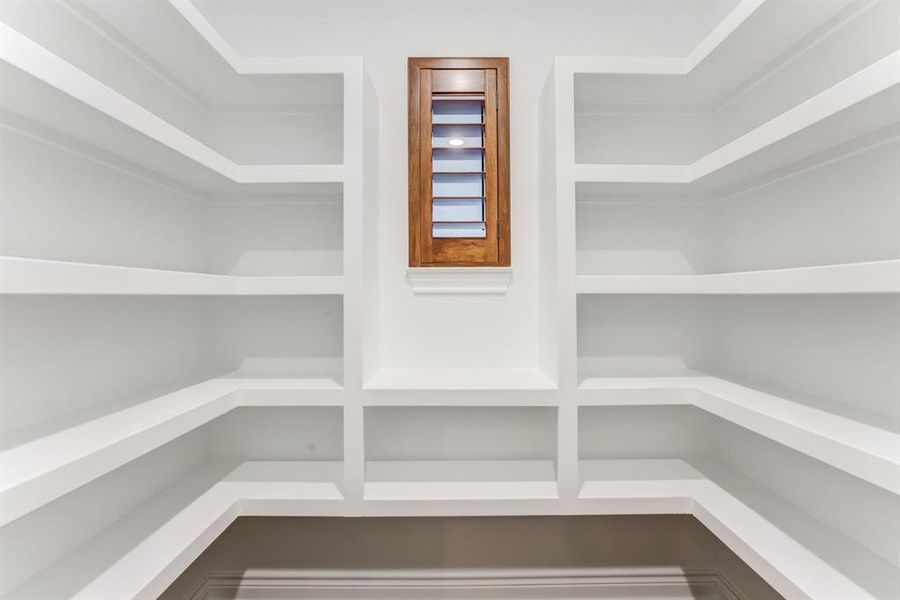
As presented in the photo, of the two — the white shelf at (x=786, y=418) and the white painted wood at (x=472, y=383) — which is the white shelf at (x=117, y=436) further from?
the white shelf at (x=786, y=418)

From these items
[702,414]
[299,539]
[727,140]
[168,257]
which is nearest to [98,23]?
[168,257]

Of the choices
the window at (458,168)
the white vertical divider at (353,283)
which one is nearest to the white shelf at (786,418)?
the window at (458,168)

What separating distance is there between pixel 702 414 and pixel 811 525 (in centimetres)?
54

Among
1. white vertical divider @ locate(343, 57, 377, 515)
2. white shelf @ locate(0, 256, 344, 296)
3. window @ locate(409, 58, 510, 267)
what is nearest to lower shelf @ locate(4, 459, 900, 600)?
white vertical divider @ locate(343, 57, 377, 515)

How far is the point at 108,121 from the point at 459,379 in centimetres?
122

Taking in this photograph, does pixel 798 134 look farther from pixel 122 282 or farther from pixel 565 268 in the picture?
pixel 122 282

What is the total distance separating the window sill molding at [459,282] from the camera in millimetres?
1784

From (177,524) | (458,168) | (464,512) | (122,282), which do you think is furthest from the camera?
(458,168)

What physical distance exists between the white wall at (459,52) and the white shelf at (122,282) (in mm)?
413

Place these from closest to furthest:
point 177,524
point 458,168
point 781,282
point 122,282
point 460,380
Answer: point 122,282, point 781,282, point 177,524, point 460,380, point 458,168

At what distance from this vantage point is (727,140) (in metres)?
1.68

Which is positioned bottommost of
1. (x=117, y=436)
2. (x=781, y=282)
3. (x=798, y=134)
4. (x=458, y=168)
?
(x=117, y=436)

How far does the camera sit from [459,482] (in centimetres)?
157

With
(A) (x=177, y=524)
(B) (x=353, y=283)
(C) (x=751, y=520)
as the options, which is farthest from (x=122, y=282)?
(C) (x=751, y=520)
